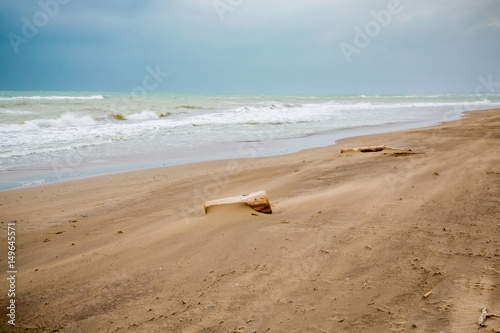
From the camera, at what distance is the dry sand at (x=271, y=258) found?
230 centimetres

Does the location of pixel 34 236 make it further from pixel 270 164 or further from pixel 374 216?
pixel 270 164

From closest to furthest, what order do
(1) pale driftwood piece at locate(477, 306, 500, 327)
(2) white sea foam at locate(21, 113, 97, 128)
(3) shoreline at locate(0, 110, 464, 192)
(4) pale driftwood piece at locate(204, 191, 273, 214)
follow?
(1) pale driftwood piece at locate(477, 306, 500, 327), (4) pale driftwood piece at locate(204, 191, 273, 214), (3) shoreline at locate(0, 110, 464, 192), (2) white sea foam at locate(21, 113, 97, 128)

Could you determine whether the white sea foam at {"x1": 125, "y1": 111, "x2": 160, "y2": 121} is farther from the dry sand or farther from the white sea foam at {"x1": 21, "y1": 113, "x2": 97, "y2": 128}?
the dry sand

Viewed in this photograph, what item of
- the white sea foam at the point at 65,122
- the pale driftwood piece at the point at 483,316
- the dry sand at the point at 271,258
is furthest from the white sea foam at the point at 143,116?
the pale driftwood piece at the point at 483,316

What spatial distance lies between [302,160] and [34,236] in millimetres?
5705

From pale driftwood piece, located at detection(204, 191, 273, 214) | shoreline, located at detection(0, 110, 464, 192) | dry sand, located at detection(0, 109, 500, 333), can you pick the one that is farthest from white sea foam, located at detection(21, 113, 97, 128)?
pale driftwood piece, located at detection(204, 191, 273, 214)

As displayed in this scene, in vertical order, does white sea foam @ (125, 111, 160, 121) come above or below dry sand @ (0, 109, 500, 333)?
above

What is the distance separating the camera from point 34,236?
3.99 metres

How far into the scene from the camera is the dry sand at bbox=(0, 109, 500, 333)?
230 cm

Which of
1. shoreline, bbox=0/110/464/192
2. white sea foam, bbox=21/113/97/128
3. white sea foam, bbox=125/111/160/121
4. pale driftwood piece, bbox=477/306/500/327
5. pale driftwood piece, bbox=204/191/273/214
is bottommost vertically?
pale driftwood piece, bbox=477/306/500/327

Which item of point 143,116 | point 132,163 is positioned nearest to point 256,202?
point 132,163

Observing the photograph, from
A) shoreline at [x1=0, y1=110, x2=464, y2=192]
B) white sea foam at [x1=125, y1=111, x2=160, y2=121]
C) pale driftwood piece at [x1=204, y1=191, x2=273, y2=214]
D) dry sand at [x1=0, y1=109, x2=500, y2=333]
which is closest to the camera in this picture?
dry sand at [x1=0, y1=109, x2=500, y2=333]

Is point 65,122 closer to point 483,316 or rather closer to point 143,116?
point 143,116

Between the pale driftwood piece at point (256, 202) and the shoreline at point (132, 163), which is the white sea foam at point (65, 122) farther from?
the pale driftwood piece at point (256, 202)
